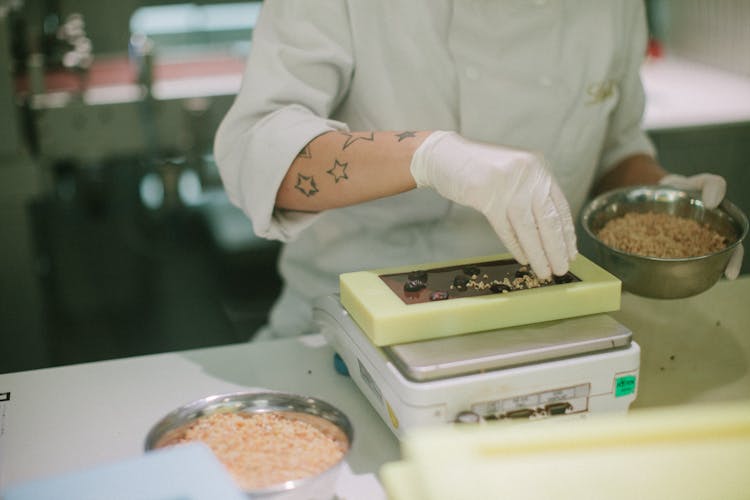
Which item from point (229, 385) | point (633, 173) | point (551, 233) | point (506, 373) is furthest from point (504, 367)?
point (633, 173)

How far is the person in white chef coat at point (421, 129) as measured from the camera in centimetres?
137

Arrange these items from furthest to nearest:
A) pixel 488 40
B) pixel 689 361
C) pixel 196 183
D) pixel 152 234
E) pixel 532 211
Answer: pixel 152 234 → pixel 196 183 → pixel 488 40 → pixel 689 361 → pixel 532 211

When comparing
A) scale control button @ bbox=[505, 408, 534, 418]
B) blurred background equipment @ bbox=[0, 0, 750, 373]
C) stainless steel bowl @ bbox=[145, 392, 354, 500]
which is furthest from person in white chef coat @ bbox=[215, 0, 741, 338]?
blurred background equipment @ bbox=[0, 0, 750, 373]

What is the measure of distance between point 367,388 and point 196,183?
217 cm

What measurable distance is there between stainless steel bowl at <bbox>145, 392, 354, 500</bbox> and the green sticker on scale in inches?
16.0

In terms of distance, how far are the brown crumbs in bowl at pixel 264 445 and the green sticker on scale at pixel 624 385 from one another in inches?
16.8

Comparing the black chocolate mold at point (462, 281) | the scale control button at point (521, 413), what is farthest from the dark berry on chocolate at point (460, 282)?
the scale control button at point (521, 413)

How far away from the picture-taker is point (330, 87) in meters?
1.59

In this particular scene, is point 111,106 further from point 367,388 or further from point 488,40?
Result: point 367,388

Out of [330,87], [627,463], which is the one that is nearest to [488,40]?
[330,87]

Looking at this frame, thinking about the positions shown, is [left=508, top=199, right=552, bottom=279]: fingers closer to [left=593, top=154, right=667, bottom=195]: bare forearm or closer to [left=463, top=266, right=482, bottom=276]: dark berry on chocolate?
[left=463, top=266, right=482, bottom=276]: dark berry on chocolate

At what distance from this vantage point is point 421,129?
5.49 feet

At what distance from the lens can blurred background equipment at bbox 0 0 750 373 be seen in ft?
9.68

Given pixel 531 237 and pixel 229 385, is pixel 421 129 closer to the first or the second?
pixel 531 237
